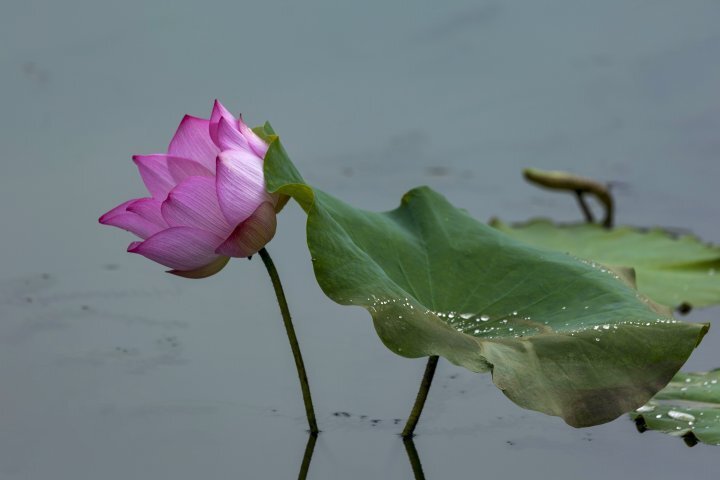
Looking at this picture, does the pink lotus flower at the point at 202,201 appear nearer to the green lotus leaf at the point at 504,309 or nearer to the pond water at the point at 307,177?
the green lotus leaf at the point at 504,309

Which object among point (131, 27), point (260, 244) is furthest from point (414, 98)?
point (260, 244)

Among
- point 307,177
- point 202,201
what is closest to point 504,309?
point 202,201

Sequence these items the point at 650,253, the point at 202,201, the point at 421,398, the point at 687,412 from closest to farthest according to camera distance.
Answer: the point at 202,201
the point at 421,398
the point at 687,412
the point at 650,253

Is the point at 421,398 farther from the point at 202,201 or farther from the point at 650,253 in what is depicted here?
the point at 650,253

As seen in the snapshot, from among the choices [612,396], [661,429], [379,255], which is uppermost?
[379,255]

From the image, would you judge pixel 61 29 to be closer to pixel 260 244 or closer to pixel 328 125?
pixel 328 125

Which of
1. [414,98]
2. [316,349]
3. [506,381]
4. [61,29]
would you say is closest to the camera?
[506,381]

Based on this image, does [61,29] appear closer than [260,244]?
No
